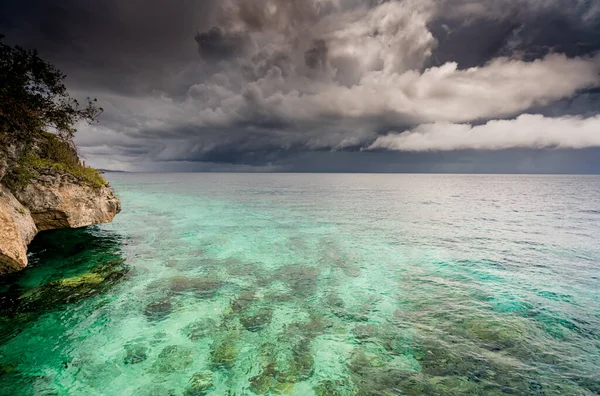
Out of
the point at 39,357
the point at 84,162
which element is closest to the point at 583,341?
the point at 39,357

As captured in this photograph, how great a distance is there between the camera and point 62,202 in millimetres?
23406

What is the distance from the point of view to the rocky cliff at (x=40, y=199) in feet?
51.4

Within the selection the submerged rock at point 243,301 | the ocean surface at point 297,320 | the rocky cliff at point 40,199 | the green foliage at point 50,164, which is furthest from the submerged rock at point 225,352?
the green foliage at point 50,164

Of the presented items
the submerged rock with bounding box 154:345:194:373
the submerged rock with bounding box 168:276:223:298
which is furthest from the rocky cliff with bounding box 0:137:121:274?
the submerged rock with bounding box 154:345:194:373

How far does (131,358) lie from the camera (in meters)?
10.6

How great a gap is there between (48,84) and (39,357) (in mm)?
19550

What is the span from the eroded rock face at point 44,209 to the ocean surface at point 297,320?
2081 millimetres

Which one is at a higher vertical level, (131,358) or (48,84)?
(48,84)

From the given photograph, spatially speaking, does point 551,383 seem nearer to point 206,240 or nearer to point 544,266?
point 544,266

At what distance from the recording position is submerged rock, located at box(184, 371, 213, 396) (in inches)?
355

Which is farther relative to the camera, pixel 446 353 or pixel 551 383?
pixel 446 353

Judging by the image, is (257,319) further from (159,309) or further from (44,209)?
(44,209)

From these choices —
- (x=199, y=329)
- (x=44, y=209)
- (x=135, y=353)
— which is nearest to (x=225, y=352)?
(x=199, y=329)

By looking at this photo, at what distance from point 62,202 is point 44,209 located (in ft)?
4.25
